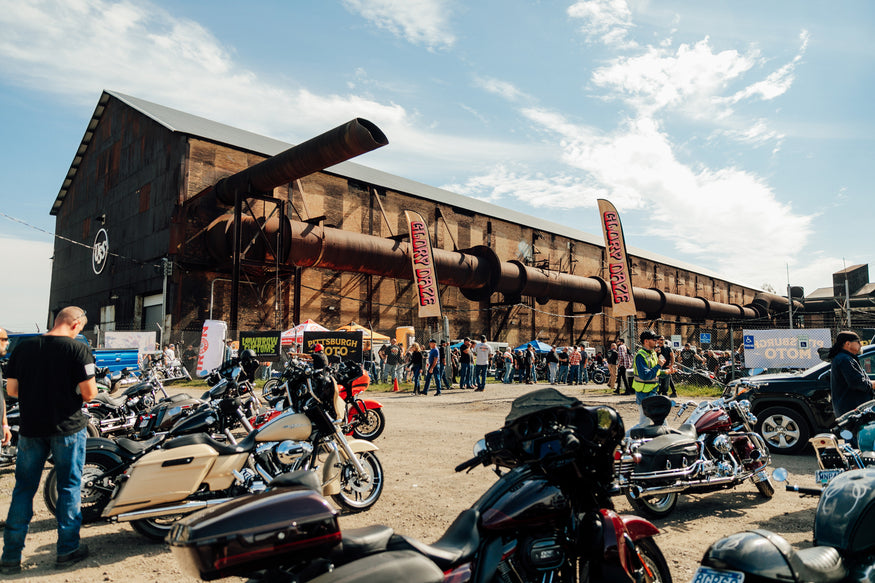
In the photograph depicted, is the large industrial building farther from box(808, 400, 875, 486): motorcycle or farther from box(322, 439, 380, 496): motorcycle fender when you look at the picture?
box(322, 439, 380, 496): motorcycle fender

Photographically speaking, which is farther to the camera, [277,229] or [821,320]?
[821,320]

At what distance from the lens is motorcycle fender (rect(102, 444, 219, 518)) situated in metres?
4.03

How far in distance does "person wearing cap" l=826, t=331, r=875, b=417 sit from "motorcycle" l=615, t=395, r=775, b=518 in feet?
2.89

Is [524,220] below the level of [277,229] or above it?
above

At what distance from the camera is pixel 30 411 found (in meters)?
3.92

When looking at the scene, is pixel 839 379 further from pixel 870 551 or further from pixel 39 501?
pixel 39 501

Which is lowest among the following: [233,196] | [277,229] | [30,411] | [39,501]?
[39,501]

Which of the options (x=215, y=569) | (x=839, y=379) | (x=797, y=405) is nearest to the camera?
(x=215, y=569)

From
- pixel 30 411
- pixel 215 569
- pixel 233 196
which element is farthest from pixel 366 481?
pixel 233 196

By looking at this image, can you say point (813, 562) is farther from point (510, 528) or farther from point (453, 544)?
point (453, 544)

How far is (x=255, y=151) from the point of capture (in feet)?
86.4

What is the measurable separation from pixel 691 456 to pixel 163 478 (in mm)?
4295

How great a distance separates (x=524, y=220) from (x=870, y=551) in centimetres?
4025

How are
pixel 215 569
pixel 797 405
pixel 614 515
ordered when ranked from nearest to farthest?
1. pixel 215 569
2. pixel 614 515
3. pixel 797 405
